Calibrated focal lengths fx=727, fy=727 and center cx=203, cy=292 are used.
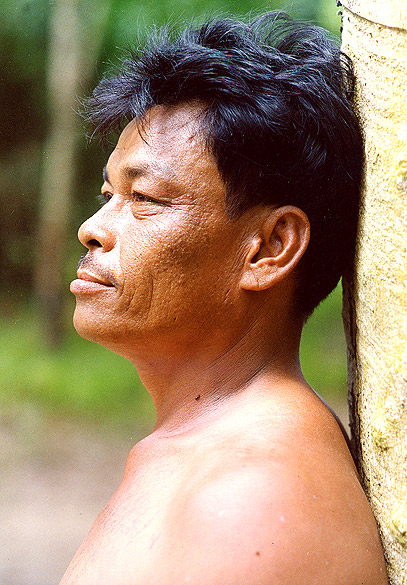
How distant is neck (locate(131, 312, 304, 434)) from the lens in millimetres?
1464

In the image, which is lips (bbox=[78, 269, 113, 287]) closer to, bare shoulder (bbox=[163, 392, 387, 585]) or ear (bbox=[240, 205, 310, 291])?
ear (bbox=[240, 205, 310, 291])

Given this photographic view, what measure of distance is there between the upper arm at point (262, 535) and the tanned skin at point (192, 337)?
2cm

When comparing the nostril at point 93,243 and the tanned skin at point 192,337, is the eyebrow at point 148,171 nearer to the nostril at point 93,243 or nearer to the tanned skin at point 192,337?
the tanned skin at point 192,337

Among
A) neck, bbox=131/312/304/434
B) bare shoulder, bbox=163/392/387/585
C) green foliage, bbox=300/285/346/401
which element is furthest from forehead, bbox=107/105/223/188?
green foliage, bbox=300/285/346/401

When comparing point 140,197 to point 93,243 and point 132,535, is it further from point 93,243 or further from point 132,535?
point 132,535

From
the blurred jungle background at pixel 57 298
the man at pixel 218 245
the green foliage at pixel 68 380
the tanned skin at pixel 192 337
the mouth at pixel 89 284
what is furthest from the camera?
the green foliage at pixel 68 380

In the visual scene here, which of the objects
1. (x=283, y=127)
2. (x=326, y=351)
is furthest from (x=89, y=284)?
(x=326, y=351)

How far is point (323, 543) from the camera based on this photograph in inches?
44.5

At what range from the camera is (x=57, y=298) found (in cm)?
563

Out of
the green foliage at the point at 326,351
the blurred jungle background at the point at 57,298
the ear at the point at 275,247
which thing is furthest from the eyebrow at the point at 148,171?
the green foliage at the point at 326,351

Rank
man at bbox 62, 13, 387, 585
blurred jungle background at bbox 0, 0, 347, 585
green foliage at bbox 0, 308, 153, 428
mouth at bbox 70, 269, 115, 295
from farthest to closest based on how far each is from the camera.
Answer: green foliage at bbox 0, 308, 153, 428
blurred jungle background at bbox 0, 0, 347, 585
mouth at bbox 70, 269, 115, 295
man at bbox 62, 13, 387, 585

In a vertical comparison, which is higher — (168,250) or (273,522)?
(168,250)

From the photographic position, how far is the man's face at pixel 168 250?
56.7 inches

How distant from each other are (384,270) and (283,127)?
388 mm
